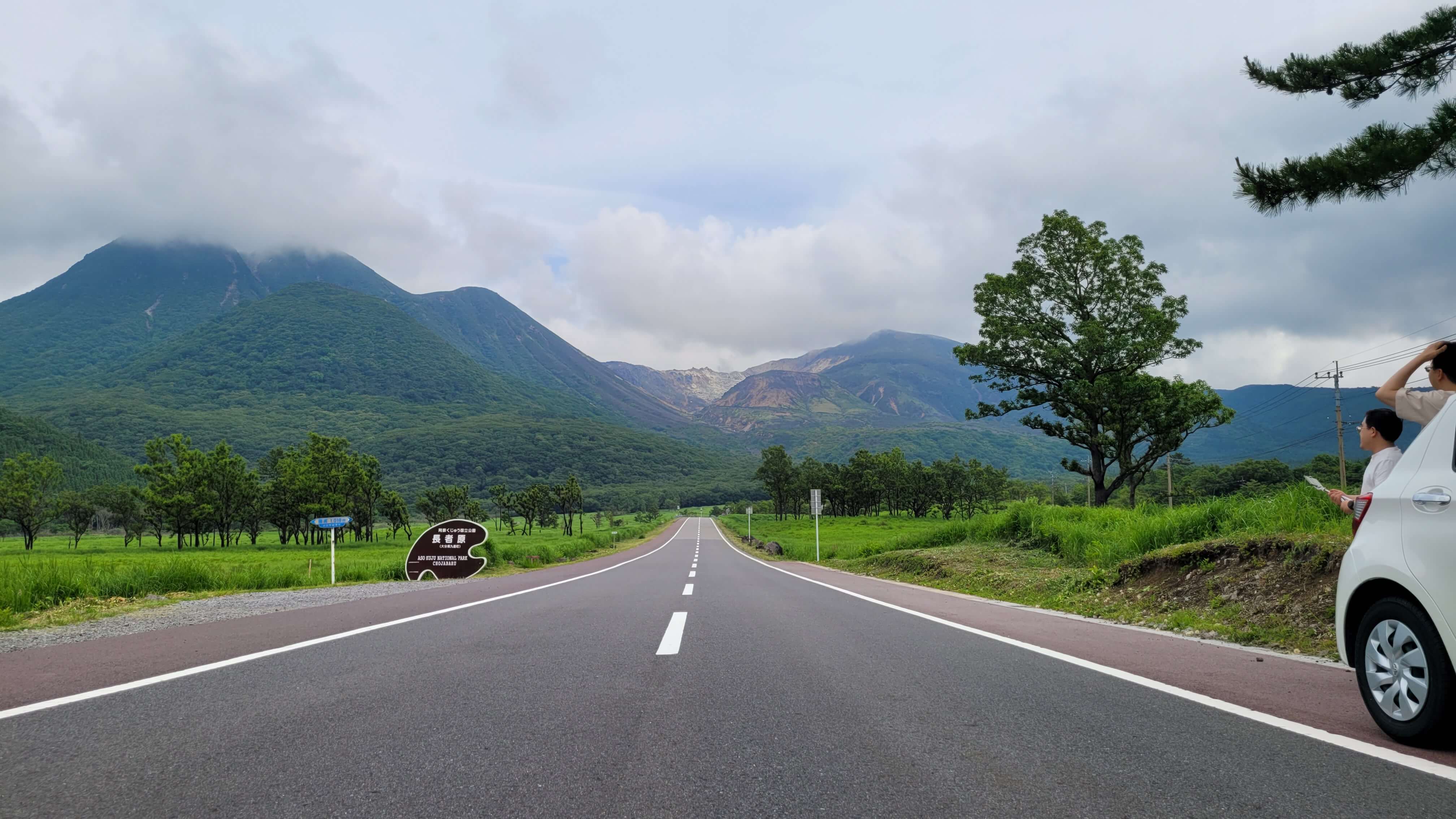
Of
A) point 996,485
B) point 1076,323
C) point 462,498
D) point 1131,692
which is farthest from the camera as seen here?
point 996,485

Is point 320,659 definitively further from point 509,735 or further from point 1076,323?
point 1076,323

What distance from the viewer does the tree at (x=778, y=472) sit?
106438mm

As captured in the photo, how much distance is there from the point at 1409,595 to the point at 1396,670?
385 mm

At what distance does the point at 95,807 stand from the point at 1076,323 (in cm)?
3035

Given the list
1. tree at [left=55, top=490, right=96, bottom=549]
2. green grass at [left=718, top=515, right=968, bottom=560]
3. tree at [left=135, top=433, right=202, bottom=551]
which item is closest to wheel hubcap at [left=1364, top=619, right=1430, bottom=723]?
green grass at [left=718, top=515, right=968, bottom=560]

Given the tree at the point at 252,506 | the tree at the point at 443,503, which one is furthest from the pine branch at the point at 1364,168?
the tree at the point at 443,503

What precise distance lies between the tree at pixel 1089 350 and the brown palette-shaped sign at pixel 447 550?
19.4m

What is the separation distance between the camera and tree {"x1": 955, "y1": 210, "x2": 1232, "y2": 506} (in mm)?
26484

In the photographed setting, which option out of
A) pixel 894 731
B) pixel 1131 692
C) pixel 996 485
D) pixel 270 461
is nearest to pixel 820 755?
pixel 894 731

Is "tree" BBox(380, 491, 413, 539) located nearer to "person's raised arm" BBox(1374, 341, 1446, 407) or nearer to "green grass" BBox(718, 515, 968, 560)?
"green grass" BBox(718, 515, 968, 560)

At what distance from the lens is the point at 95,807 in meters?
2.65

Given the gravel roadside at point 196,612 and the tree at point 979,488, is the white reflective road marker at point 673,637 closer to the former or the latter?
the gravel roadside at point 196,612

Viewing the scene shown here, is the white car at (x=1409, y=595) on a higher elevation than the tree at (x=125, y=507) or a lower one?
higher

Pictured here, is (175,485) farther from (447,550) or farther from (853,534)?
(853,534)
